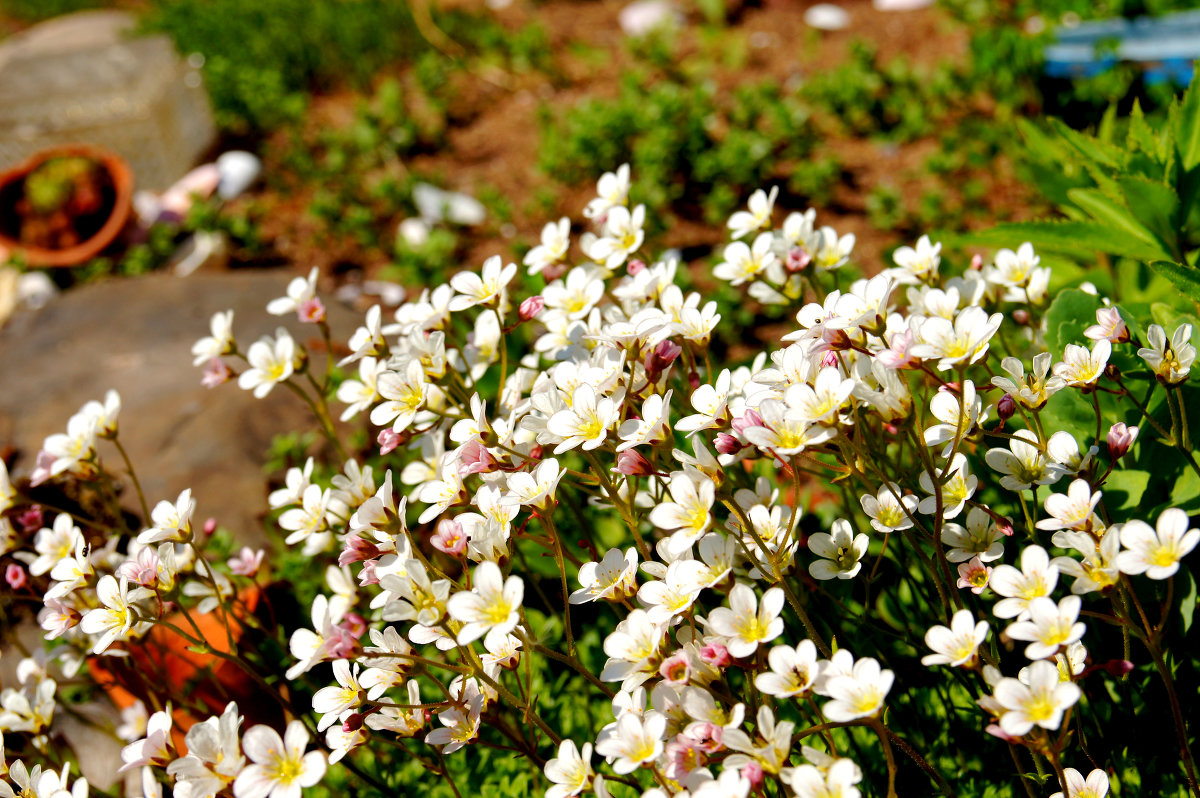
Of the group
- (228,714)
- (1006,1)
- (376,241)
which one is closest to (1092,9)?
(1006,1)

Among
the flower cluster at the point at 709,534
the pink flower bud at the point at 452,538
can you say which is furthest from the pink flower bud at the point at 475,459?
the pink flower bud at the point at 452,538

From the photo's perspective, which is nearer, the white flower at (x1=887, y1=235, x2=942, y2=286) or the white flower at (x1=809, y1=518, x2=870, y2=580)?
the white flower at (x1=809, y1=518, x2=870, y2=580)

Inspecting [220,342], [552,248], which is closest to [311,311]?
[220,342]

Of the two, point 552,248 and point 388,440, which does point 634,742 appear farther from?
point 552,248

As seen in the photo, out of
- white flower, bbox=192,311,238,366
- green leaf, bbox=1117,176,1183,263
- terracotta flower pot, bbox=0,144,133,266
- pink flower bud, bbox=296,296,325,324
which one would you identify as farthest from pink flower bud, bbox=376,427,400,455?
terracotta flower pot, bbox=0,144,133,266

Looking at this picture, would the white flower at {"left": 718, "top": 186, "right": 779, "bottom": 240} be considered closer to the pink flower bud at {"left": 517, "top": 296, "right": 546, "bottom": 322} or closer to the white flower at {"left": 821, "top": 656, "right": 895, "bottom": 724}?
the pink flower bud at {"left": 517, "top": 296, "right": 546, "bottom": 322}

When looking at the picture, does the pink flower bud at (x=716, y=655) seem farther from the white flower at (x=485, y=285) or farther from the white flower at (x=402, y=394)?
the white flower at (x=485, y=285)
